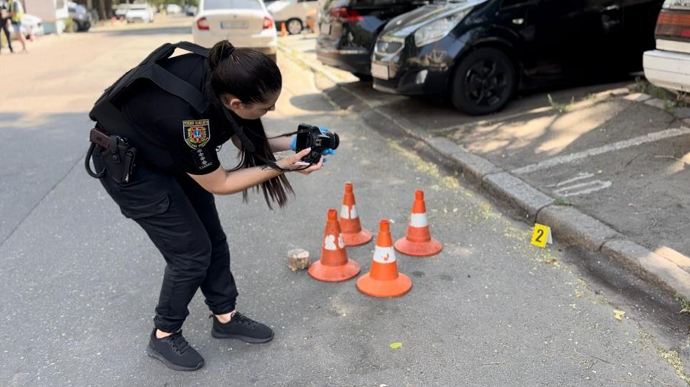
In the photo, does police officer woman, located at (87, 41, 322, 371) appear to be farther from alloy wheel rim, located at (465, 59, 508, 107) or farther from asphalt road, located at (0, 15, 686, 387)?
alloy wheel rim, located at (465, 59, 508, 107)

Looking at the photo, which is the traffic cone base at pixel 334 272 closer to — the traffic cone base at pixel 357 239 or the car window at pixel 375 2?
the traffic cone base at pixel 357 239

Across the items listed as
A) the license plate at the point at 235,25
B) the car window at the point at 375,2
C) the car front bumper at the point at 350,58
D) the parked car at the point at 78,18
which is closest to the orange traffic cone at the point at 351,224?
the car front bumper at the point at 350,58

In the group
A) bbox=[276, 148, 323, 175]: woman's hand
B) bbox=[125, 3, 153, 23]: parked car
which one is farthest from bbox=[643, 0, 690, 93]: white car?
bbox=[125, 3, 153, 23]: parked car

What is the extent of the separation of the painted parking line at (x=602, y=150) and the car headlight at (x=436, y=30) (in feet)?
7.20

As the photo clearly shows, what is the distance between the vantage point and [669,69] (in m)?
4.77

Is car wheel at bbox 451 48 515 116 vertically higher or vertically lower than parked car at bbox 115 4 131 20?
higher

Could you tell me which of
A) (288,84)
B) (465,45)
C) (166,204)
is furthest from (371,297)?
(288,84)

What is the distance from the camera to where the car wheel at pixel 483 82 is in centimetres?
695

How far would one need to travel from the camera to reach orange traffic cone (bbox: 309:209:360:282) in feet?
12.6

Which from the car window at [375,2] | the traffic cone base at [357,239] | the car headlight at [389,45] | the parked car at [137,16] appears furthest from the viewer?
the parked car at [137,16]

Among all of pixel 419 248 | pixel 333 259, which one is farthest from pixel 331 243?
pixel 419 248

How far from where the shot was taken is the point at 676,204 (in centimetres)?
429

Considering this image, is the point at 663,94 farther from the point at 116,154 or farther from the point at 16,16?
the point at 16,16

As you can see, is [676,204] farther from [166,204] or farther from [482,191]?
[166,204]
